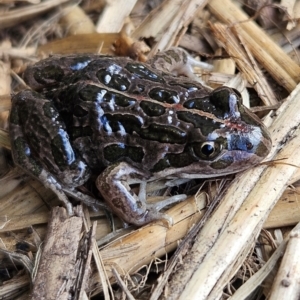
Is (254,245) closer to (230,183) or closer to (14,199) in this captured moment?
(230,183)

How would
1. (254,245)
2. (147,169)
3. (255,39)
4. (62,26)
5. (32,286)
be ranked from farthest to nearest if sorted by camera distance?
1. (62,26)
2. (255,39)
3. (147,169)
4. (254,245)
5. (32,286)

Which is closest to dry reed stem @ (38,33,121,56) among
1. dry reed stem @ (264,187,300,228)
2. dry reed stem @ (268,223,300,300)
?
dry reed stem @ (264,187,300,228)

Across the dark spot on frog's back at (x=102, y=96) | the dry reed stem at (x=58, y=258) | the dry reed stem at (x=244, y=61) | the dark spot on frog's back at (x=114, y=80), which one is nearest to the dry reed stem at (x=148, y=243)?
the dry reed stem at (x=58, y=258)

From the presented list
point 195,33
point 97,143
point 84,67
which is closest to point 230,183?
point 97,143

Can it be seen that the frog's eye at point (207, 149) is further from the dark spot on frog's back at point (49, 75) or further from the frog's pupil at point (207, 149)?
the dark spot on frog's back at point (49, 75)

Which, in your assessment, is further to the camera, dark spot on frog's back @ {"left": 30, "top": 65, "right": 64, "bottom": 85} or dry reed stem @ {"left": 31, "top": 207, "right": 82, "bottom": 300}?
dark spot on frog's back @ {"left": 30, "top": 65, "right": 64, "bottom": 85}

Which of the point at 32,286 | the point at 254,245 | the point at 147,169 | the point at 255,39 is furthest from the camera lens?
the point at 255,39

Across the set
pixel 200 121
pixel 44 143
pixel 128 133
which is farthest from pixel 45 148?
pixel 200 121

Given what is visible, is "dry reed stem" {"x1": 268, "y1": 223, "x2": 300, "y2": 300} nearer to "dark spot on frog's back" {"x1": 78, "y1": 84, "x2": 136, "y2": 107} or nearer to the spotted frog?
the spotted frog
